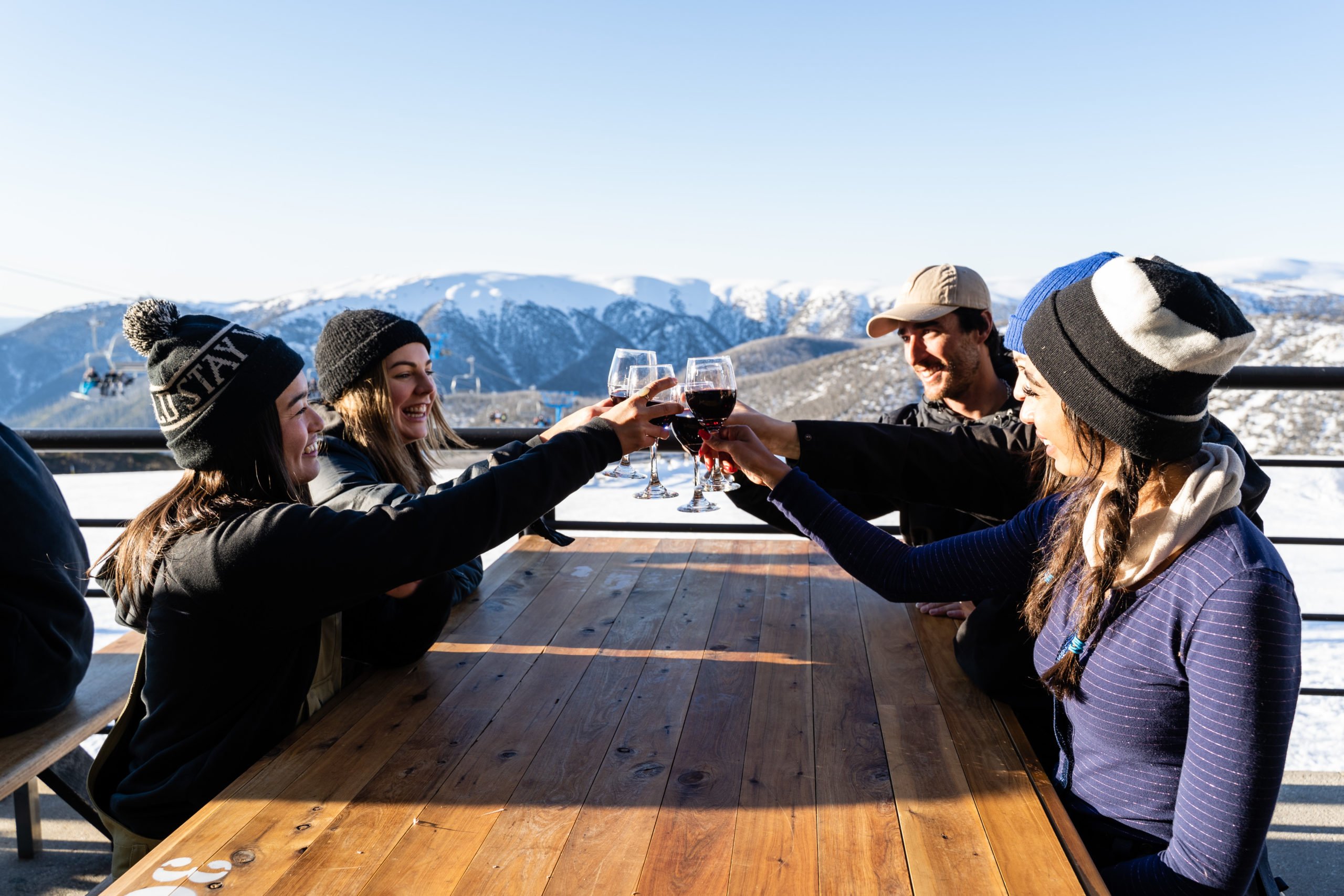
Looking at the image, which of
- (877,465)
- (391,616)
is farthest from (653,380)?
(391,616)

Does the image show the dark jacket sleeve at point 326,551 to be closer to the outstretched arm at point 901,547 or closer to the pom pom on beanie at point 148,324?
the pom pom on beanie at point 148,324

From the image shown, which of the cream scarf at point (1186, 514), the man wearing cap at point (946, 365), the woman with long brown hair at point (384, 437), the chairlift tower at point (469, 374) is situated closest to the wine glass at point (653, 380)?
the woman with long brown hair at point (384, 437)

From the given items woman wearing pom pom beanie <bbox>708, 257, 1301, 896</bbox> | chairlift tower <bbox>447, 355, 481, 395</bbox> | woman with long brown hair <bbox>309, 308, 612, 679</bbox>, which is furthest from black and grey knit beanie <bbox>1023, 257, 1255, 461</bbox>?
chairlift tower <bbox>447, 355, 481, 395</bbox>

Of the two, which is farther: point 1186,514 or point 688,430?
point 688,430

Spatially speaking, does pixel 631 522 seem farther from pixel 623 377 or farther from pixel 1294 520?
pixel 1294 520

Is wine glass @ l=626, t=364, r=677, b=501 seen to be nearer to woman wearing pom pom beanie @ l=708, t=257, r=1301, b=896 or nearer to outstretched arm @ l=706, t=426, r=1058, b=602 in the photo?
outstretched arm @ l=706, t=426, r=1058, b=602

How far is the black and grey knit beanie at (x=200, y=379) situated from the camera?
1432 mm

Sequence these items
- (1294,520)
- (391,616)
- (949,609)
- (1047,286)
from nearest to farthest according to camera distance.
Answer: (1047,286) → (391,616) → (949,609) → (1294,520)

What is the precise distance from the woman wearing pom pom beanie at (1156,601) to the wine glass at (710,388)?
1.84 feet

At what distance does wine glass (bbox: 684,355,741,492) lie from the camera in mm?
1719

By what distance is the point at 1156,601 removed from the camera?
125cm

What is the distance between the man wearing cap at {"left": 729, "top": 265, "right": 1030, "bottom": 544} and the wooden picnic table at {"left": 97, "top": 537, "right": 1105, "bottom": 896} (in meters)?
0.47

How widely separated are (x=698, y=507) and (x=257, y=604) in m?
0.91

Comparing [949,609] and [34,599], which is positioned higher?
[34,599]
